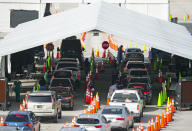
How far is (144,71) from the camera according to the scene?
48344mm

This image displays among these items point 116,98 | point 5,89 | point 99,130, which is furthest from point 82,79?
point 99,130

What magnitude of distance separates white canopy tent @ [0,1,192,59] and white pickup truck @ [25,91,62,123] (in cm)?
901

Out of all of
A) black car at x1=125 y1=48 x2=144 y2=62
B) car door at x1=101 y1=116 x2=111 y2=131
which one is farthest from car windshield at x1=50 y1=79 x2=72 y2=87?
black car at x1=125 y1=48 x2=144 y2=62

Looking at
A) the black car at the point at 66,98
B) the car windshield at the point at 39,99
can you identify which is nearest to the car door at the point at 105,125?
the car windshield at the point at 39,99

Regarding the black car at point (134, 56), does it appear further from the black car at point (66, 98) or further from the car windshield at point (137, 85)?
the black car at point (66, 98)

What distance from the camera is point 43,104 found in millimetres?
32750

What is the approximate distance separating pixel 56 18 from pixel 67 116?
18911mm

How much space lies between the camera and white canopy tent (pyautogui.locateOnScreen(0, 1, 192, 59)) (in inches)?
1675

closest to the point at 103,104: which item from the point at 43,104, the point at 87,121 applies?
the point at 43,104

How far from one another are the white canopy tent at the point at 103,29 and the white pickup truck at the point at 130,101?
7296 millimetres

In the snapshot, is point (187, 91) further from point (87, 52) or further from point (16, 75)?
point (87, 52)

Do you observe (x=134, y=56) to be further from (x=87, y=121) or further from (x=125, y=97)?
(x=87, y=121)

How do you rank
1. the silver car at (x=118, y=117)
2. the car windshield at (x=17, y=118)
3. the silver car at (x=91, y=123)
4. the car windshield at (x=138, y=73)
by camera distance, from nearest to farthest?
the silver car at (x=91, y=123), the car windshield at (x=17, y=118), the silver car at (x=118, y=117), the car windshield at (x=138, y=73)

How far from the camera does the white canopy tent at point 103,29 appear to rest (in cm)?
4253
